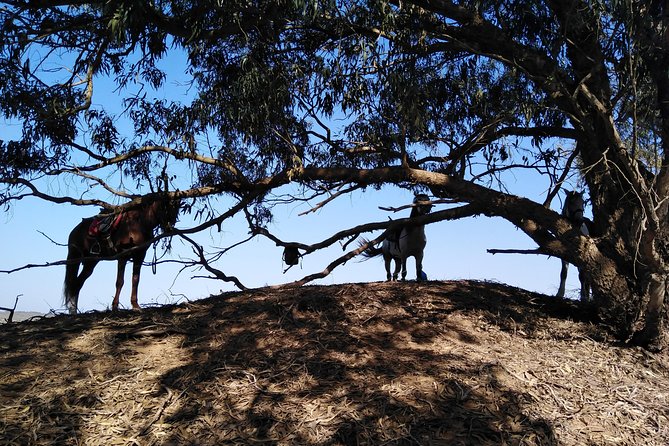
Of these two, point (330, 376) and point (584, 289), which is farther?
point (584, 289)

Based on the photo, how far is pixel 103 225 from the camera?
9.54 m

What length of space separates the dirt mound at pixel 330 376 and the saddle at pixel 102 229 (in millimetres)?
2610

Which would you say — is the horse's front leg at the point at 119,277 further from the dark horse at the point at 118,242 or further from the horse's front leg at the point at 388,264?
the horse's front leg at the point at 388,264

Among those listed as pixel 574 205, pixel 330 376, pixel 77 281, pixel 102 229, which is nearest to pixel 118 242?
pixel 102 229

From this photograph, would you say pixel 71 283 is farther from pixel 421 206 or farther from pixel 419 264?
pixel 421 206

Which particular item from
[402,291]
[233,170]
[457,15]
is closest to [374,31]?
[457,15]

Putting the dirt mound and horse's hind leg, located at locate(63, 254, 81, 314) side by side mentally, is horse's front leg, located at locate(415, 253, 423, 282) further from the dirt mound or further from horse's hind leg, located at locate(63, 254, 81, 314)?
horse's hind leg, located at locate(63, 254, 81, 314)

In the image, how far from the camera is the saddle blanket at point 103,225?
9.40m

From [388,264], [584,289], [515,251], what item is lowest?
[584,289]

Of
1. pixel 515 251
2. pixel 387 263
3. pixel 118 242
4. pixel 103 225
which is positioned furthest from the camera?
pixel 387 263

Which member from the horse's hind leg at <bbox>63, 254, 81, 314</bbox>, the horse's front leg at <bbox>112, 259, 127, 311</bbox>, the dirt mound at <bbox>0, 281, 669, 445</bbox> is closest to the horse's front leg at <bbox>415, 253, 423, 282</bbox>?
the dirt mound at <bbox>0, 281, 669, 445</bbox>

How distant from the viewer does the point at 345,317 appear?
627 cm

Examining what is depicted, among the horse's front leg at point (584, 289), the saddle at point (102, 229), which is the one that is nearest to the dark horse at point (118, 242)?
the saddle at point (102, 229)

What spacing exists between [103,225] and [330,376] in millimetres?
5847
